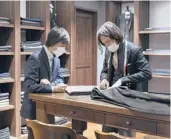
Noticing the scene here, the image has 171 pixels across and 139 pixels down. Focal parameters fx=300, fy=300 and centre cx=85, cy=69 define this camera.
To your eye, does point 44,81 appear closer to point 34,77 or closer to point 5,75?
point 34,77

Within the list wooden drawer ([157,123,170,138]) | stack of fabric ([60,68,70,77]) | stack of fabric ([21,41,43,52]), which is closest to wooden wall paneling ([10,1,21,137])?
stack of fabric ([21,41,43,52])

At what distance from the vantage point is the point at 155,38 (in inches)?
188

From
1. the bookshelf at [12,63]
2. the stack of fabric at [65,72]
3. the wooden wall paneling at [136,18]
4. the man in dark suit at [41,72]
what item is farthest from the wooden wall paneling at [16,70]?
the wooden wall paneling at [136,18]

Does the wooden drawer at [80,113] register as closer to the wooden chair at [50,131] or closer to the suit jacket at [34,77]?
the wooden chair at [50,131]

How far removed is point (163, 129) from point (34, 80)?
105 centimetres

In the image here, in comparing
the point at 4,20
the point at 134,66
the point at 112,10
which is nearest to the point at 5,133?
the point at 4,20

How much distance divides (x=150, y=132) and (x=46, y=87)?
900 millimetres

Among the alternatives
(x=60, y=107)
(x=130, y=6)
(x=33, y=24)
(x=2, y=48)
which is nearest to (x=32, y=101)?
(x=60, y=107)

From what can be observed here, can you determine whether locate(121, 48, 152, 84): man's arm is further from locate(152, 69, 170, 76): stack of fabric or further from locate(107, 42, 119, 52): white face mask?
locate(152, 69, 170, 76): stack of fabric

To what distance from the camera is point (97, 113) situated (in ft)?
6.15

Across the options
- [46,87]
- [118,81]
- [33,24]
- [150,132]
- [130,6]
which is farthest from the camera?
[130,6]

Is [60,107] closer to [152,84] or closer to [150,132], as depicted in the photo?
[150,132]

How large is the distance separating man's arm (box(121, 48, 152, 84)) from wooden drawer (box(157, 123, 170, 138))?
83 centimetres

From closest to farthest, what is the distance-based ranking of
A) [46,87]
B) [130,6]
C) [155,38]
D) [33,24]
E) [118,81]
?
[46,87]
[118,81]
[33,24]
[155,38]
[130,6]
